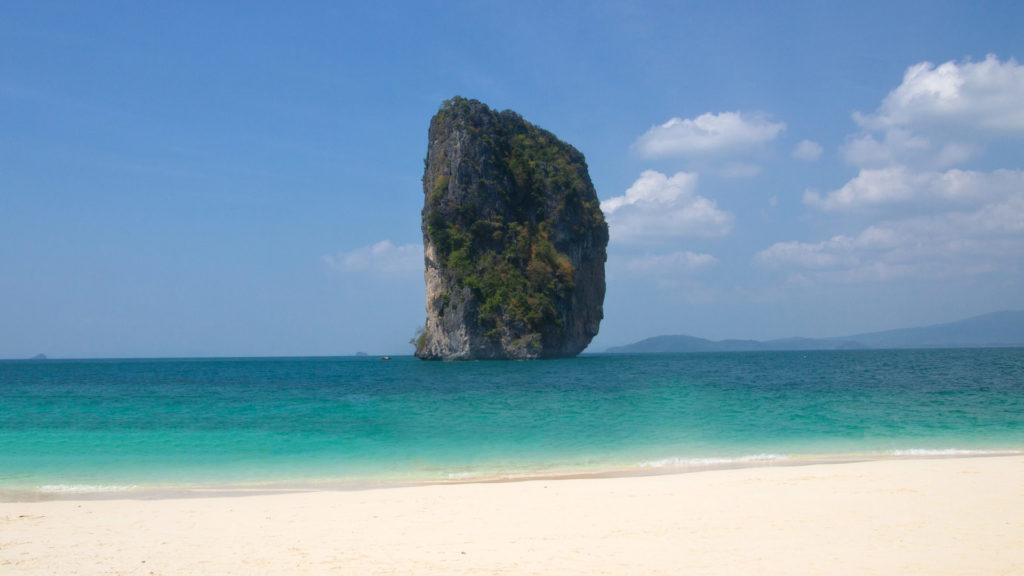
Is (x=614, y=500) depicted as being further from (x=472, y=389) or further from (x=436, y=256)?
(x=436, y=256)

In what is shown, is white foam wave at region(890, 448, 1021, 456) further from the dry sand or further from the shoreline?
the dry sand

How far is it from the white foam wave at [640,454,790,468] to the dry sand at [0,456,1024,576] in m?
2.07

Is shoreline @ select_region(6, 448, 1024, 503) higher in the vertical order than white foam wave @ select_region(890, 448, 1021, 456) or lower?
higher

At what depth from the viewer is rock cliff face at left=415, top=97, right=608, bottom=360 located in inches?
2763

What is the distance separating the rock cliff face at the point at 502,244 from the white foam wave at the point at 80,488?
57.6m

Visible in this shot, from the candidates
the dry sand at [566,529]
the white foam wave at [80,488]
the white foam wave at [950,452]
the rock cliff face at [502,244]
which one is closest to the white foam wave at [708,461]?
the dry sand at [566,529]

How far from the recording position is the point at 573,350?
259 feet

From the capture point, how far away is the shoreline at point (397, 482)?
1121 centimetres

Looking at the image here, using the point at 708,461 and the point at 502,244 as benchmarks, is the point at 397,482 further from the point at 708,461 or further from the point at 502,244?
the point at 502,244

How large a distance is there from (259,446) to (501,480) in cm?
761

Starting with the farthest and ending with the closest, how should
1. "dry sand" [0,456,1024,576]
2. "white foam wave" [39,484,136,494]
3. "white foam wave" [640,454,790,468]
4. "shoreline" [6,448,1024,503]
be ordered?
"white foam wave" [640,454,790,468]
"white foam wave" [39,484,136,494]
"shoreline" [6,448,1024,503]
"dry sand" [0,456,1024,576]

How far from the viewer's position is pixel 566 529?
25.3ft

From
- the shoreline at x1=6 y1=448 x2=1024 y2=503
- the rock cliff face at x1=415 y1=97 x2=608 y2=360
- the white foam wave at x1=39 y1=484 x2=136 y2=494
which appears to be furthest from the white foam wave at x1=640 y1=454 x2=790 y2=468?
the rock cliff face at x1=415 y1=97 x2=608 y2=360

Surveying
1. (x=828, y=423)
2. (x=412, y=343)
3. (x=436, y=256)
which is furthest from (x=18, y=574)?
(x=412, y=343)
